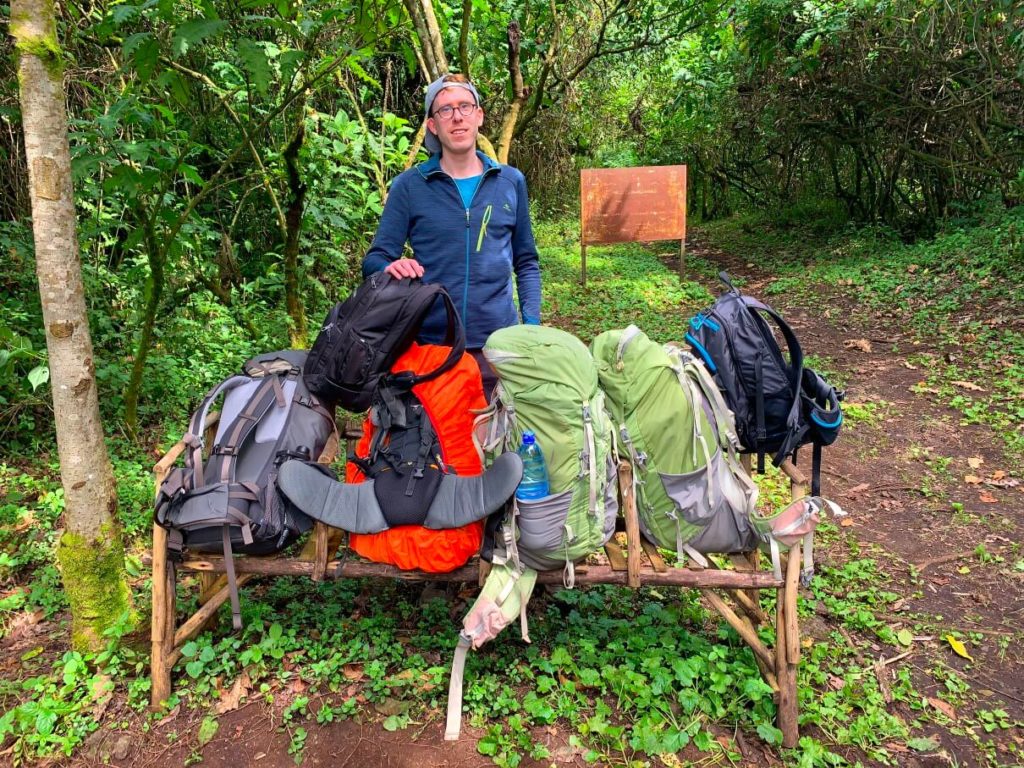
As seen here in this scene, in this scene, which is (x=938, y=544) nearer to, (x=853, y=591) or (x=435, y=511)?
(x=853, y=591)

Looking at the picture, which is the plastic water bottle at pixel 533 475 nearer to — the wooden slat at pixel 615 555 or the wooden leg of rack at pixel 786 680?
the wooden slat at pixel 615 555

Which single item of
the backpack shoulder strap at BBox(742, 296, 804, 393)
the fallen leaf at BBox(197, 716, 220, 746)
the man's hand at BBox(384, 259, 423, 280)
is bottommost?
the fallen leaf at BBox(197, 716, 220, 746)

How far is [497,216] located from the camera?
282 cm

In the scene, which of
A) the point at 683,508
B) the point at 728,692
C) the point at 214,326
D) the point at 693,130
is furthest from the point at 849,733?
the point at 693,130

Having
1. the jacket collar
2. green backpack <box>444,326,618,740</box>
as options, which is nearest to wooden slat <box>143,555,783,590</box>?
green backpack <box>444,326,618,740</box>

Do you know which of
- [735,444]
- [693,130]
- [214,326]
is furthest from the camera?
[693,130]

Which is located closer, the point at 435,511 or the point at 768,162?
the point at 435,511

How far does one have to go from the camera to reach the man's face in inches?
105

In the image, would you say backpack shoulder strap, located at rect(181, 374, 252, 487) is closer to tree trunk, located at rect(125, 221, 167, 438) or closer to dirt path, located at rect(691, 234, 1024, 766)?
tree trunk, located at rect(125, 221, 167, 438)

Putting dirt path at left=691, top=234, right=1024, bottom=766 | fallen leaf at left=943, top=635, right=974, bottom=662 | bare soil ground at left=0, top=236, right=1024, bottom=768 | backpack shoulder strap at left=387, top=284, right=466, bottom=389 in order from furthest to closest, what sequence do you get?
fallen leaf at left=943, top=635, right=974, bottom=662
dirt path at left=691, top=234, right=1024, bottom=766
backpack shoulder strap at left=387, top=284, right=466, bottom=389
bare soil ground at left=0, top=236, right=1024, bottom=768

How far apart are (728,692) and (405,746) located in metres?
1.33

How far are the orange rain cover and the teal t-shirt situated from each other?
0.64m

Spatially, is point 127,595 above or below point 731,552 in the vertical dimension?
below

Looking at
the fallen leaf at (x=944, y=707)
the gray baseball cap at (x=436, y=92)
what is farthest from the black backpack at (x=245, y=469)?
the fallen leaf at (x=944, y=707)
